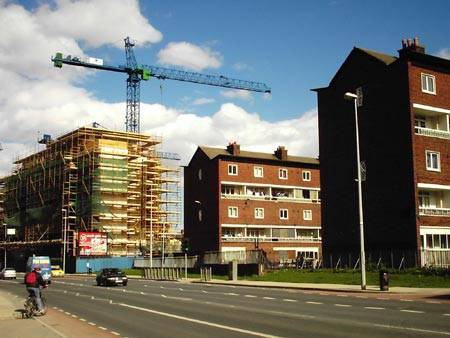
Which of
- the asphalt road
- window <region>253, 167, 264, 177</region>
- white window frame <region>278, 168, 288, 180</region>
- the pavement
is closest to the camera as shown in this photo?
the asphalt road

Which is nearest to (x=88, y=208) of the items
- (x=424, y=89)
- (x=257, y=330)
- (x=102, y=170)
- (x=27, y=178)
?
(x=102, y=170)

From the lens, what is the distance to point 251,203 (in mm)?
76125

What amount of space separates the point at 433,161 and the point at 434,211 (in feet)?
12.9

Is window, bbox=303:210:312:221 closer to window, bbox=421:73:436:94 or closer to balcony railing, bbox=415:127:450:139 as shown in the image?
balcony railing, bbox=415:127:450:139

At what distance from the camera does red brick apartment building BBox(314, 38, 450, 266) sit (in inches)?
1677

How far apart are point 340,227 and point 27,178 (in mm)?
70081

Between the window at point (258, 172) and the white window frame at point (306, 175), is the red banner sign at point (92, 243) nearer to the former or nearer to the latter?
the window at point (258, 172)

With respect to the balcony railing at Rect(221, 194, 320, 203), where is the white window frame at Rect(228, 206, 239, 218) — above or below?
below

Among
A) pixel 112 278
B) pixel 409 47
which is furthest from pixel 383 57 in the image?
pixel 112 278

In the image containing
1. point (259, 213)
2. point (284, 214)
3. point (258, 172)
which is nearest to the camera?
point (259, 213)

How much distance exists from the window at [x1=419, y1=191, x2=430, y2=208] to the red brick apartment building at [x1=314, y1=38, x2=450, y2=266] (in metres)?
0.08

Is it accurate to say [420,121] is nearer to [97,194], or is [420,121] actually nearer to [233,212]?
[233,212]

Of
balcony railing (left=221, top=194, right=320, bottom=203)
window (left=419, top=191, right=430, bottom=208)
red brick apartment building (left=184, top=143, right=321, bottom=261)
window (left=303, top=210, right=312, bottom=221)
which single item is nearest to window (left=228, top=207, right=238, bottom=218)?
red brick apartment building (left=184, top=143, right=321, bottom=261)

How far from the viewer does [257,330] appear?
15102 mm
